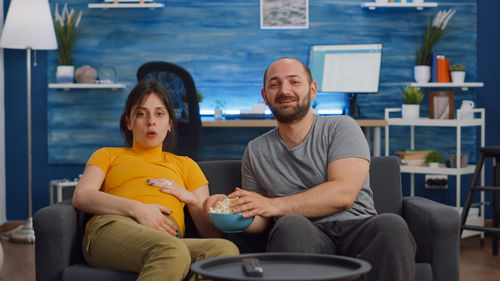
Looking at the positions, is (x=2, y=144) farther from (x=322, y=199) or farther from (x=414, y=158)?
(x=322, y=199)

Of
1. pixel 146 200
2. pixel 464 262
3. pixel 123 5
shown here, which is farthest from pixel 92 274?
pixel 123 5

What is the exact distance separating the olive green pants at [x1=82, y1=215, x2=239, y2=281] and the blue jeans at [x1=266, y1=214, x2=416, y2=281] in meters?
0.20

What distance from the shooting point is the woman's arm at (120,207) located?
2059mm

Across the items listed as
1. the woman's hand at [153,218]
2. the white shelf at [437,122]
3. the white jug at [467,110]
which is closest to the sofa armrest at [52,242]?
the woman's hand at [153,218]

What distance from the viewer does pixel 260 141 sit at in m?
2.32

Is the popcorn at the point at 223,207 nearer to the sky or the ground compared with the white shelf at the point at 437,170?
nearer to the sky

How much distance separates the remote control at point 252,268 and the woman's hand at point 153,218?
2.37ft

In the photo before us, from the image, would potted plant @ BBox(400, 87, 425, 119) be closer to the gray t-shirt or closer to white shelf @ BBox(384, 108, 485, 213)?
white shelf @ BBox(384, 108, 485, 213)

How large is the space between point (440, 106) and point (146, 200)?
8.90 ft

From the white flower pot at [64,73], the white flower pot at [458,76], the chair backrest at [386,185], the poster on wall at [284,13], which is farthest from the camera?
the poster on wall at [284,13]

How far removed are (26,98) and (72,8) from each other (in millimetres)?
791

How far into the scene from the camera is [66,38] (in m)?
4.50

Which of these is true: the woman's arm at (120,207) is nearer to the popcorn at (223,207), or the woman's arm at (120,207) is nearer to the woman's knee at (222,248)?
the woman's knee at (222,248)

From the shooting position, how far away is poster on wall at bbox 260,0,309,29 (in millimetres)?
4582
